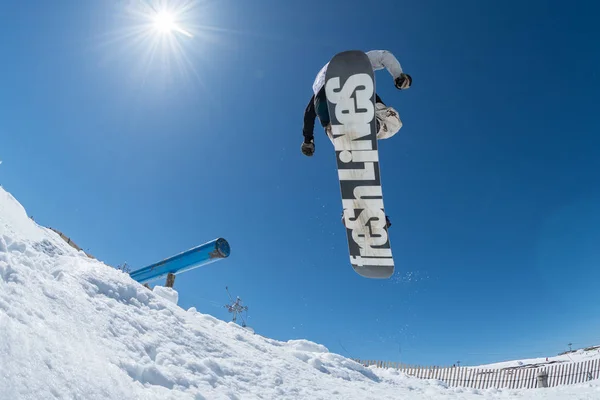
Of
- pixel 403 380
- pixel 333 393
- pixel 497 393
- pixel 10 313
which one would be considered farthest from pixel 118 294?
pixel 497 393

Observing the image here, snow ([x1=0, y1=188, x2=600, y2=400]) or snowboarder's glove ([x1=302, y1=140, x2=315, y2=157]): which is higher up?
snowboarder's glove ([x1=302, y1=140, x2=315, y2=157])

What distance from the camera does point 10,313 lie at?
2760 millimetres

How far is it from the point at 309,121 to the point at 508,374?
16.8 metres

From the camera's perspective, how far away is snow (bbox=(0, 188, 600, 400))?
2.48 m

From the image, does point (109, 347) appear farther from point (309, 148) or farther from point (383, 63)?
point (383, 63)

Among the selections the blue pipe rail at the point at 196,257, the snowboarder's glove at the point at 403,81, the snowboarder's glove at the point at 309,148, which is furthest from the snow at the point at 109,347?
the blue pipe rail at the point at 196,257

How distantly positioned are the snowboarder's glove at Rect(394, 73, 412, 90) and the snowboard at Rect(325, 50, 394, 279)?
1.37 ft

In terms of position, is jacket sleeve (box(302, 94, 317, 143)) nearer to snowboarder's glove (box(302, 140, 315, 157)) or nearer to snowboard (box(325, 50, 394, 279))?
snowboarder's glove (box(302, 140, 315, 157))

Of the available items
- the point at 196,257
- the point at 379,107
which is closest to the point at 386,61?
the point at 379,107

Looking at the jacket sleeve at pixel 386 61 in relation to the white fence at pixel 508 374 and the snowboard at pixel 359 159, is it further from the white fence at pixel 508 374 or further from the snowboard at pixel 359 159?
the white fence at pixel 508 374

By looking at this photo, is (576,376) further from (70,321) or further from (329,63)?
(70,321)

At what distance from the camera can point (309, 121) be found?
5281mm

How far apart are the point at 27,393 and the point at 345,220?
4160mm

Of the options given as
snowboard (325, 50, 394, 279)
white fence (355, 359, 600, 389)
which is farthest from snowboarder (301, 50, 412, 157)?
white fence (355, 359, 600, 389)
